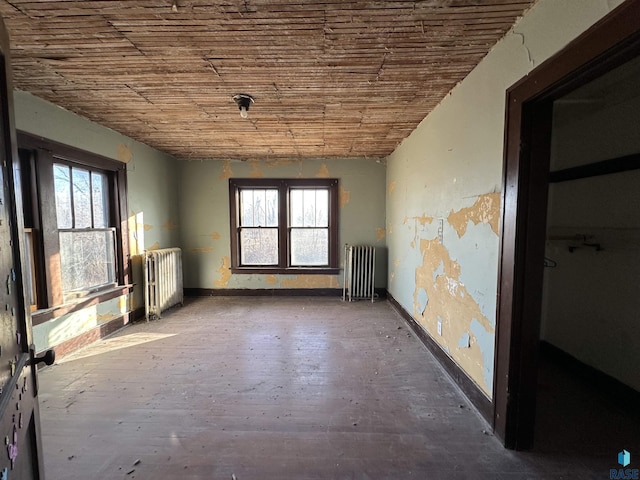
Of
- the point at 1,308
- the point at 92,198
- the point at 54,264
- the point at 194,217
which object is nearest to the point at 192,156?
the point at 194,217

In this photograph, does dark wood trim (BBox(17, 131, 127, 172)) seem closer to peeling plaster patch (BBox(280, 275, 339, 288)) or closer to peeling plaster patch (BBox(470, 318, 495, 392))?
peeling plaster patch (BBox(280, 275, 339, 288))

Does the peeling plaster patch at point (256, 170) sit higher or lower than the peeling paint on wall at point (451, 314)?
higher

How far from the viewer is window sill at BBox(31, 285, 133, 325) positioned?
2.56m

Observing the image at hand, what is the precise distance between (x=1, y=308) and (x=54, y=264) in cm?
254

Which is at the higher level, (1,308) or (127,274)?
(1,308)

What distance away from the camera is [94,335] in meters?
3.13

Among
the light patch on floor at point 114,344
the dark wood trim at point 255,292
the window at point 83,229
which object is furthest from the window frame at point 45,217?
the dark wood trim at point 255,292

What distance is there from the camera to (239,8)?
1.47 meters

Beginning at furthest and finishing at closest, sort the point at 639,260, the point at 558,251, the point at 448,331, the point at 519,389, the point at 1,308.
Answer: the point at 558,251 < the point at 448,331 < the point at 639,260 < the point at 519,389 < the point at 1,308

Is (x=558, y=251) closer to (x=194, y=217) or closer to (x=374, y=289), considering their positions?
(x=374, y=289)

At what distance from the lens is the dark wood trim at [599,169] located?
6.46ft

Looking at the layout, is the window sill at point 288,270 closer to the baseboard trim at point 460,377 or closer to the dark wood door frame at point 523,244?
the baseboard trim at point 460,377

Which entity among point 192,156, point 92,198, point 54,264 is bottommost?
point 54,264

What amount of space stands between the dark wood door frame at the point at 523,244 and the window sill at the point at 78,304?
3311 mm
